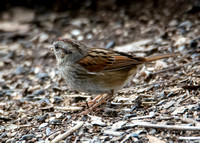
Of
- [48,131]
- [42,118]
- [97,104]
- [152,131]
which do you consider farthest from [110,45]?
[152,131]

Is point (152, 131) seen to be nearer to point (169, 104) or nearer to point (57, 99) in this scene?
point (169, 104)

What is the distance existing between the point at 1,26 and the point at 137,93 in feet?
13.1

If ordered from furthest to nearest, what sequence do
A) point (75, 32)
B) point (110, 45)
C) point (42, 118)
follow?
1. point (75, 32)
2. point (110, 45)
3. point (42, 118)

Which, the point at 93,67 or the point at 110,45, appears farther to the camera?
the point at 110,45

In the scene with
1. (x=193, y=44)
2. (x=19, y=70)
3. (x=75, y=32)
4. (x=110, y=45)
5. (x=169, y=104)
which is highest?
(x=75, y=32)

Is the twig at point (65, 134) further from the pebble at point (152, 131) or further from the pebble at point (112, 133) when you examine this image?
the pebble at point (152, 131)

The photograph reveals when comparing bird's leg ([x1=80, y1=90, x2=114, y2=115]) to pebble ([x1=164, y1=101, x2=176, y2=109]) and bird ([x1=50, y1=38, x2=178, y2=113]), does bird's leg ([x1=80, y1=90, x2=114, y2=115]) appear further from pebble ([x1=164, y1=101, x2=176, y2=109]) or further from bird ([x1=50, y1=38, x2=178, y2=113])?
pebble ([x1=164, y1=101, x2=176, y2=109])

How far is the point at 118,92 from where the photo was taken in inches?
187

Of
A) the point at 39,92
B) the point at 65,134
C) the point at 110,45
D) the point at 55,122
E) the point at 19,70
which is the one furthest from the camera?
the point at 110,45

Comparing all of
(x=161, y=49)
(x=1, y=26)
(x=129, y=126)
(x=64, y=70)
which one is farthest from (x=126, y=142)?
(x=1, y=26)

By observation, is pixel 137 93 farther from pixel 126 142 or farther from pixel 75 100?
pixel 126 142

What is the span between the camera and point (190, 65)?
4.73m

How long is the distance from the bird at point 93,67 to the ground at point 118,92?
0.31m

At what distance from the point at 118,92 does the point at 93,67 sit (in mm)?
723
